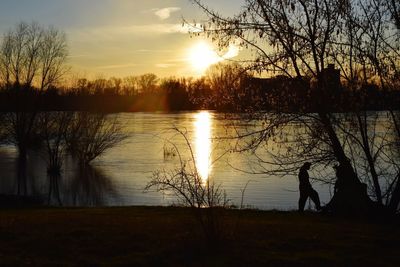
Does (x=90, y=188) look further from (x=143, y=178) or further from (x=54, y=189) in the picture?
(x=143, y=178)

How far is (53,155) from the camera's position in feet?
135

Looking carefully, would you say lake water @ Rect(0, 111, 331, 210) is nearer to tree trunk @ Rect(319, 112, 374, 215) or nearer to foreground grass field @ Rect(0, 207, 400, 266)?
tree trunk @ Rect(319, 112, 374, 215)

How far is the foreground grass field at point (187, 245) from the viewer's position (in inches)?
308

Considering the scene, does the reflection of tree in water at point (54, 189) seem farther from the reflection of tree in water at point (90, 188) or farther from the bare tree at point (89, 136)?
the bare tree at point (89, 136)

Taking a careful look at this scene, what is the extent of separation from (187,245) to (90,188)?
2358 centimetres

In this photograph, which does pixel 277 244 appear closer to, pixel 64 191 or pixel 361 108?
pixel 361 108

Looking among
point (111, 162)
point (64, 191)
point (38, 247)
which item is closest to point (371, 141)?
point (38, 247)

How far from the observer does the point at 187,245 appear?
8.39m

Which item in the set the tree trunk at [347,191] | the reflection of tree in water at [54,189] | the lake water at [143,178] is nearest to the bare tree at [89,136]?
the lake water at [143,178]

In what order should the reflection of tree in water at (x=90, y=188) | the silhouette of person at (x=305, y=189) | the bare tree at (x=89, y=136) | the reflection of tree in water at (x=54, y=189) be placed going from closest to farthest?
the silhouette of person at (x=305, y=189) < the reflection of tree in water at (x=90, y=188) < the reflection of tree in water at (x=54, y=189) < the bare tree at (x=89, y=136)

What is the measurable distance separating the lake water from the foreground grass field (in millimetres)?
4710

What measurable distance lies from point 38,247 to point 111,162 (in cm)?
3371

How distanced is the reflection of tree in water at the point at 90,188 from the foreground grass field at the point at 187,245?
1629 cm

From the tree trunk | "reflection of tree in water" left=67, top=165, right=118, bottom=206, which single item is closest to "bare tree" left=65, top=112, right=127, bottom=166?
"reflection of tree in water" left=67, top=165, right=118, bottom=206
